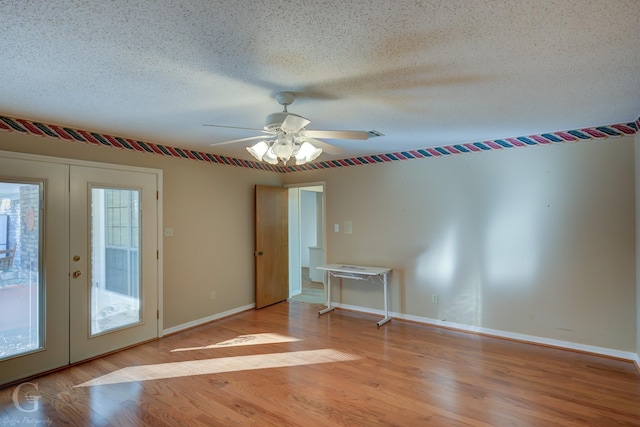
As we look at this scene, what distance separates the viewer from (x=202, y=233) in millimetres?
4441

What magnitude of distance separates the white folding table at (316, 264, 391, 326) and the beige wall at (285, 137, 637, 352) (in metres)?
0.18

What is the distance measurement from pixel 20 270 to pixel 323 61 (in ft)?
10.2

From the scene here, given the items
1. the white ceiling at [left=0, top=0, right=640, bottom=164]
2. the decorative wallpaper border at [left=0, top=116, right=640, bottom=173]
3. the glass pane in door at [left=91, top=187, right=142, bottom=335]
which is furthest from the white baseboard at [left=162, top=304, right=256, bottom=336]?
the white ceiling at [left=0, top=0, right=640, bottom=164]

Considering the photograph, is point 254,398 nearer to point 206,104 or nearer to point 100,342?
point 100,342

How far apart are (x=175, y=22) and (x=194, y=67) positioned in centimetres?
45

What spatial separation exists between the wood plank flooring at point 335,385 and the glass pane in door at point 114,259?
40 centimetres

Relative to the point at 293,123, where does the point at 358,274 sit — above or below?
below

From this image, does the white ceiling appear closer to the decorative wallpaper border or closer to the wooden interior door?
the decorative wallpaper border

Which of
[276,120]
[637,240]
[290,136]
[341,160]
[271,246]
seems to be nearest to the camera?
[276,120]

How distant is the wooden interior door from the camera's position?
514 centimetres

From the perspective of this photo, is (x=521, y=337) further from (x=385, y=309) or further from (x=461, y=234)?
(x=385, y=309)

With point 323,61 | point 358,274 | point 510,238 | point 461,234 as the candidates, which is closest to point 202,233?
point 358,274

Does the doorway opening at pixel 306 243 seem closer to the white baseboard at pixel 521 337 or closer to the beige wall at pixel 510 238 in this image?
the beige wall at pixel 510 238

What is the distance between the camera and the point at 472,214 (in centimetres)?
402
